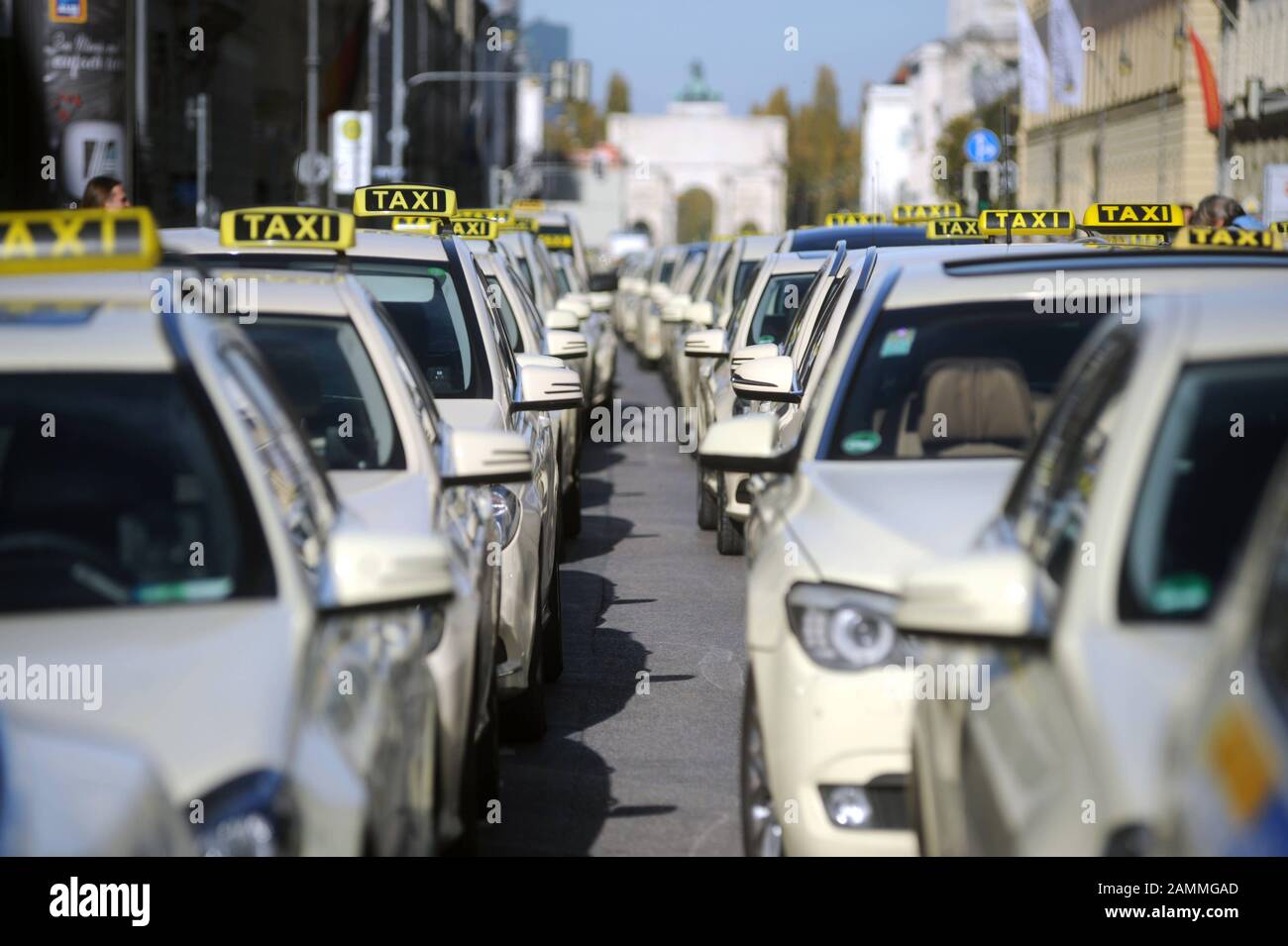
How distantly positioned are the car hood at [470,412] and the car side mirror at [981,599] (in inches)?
197

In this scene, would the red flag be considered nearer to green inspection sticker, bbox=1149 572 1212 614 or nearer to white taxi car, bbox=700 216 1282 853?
white taxi car, bbox=700 216 1282 853

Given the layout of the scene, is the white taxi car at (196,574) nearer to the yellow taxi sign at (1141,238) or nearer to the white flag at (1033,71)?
the yellow taxi sign at (1141,238)

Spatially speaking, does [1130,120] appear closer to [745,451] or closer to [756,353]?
[756,353]

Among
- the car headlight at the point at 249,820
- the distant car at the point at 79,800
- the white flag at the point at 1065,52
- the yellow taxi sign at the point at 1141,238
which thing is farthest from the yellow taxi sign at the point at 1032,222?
the white flag at the point at 1065,52

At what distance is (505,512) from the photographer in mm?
8102

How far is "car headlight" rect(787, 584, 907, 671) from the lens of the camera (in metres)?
5.48

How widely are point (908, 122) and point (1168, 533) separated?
158712 mm

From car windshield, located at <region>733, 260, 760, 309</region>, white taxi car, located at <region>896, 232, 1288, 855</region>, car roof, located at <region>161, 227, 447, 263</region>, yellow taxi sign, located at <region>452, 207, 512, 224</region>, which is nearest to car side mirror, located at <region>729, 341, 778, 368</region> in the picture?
car roof, located at <region>161, 227, 447, 263</region>

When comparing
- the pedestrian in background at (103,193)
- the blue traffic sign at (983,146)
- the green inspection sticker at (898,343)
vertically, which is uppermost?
the blue traffic sign at (983,146)

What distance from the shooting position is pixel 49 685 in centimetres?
391

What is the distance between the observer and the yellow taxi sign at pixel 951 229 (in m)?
14.5

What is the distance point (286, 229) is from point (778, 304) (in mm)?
8138
